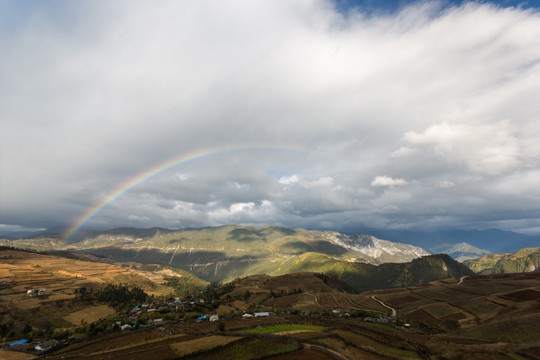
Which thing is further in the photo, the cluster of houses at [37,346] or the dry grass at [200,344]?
the cluster of houses at [37,346]

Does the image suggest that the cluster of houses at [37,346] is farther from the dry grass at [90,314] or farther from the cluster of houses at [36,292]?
the cluster of houses at [36,292]

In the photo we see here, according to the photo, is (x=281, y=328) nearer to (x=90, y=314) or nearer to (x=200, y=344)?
(x=200, y=344)

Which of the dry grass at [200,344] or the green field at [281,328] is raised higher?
the dry grass at [200,344]

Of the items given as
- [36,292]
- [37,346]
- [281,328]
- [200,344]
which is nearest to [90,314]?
[36,292]

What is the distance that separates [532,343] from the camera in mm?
56531

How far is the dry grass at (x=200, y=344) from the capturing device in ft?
179

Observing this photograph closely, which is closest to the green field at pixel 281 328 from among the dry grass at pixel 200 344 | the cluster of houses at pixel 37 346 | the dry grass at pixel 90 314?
the dry grass at pixel 200 344

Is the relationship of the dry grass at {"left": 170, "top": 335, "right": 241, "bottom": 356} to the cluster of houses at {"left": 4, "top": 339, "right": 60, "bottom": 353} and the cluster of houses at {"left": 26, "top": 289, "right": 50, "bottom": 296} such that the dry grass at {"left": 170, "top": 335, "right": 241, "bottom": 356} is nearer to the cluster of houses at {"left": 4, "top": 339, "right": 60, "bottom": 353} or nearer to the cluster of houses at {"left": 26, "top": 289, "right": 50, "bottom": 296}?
the cluster of houses at {"left": 4, "top": 339, "right": 60, "bottom": 353}

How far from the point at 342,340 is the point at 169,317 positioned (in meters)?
75.4

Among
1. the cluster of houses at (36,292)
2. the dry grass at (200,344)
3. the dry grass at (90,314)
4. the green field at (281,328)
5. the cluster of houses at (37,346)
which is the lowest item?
the dry grass at (90,314)

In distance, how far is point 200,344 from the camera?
58844 mm

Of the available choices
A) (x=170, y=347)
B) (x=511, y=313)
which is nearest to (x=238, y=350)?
(x=170, y=347)

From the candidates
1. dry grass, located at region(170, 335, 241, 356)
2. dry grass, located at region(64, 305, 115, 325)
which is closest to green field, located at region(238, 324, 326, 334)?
dry grass, located at region(170, 335, 241, 356)

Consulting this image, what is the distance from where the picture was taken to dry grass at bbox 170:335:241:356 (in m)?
54.5
